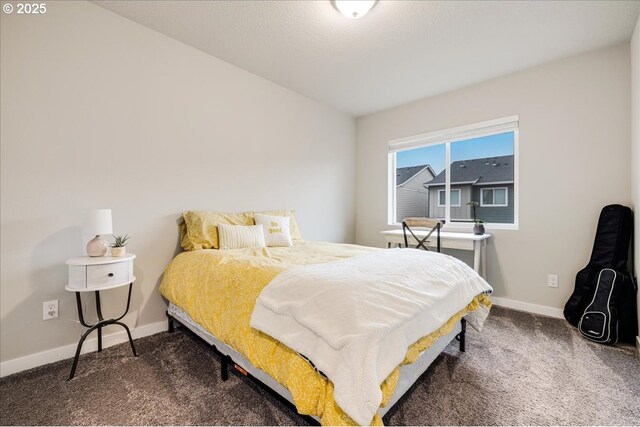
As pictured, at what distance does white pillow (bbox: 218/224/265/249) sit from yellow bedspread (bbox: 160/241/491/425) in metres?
0.21

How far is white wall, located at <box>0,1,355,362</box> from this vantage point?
1.78m

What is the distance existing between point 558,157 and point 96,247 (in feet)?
13.0

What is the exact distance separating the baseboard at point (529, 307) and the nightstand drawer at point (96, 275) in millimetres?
3497

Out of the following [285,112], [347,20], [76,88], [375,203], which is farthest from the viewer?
[375,203]

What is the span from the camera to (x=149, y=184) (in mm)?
2307

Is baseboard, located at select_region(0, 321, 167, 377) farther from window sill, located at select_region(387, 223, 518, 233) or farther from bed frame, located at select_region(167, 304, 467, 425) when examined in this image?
window sill, located at select_region(387, 223, 518, 233)

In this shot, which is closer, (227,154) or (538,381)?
(538,381)

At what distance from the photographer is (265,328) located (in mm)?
1265

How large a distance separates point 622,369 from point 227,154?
3.42 m

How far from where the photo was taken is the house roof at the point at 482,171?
3172mm

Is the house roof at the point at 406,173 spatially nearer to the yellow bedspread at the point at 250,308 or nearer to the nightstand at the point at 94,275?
the yellow bedspread at the point at 250,308

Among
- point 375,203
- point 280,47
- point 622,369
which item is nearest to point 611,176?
point 622,369

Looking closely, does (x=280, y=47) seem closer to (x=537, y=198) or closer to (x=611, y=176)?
(x=537, y=198)

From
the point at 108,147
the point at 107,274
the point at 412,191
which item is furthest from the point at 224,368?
→ the point at 412,191
